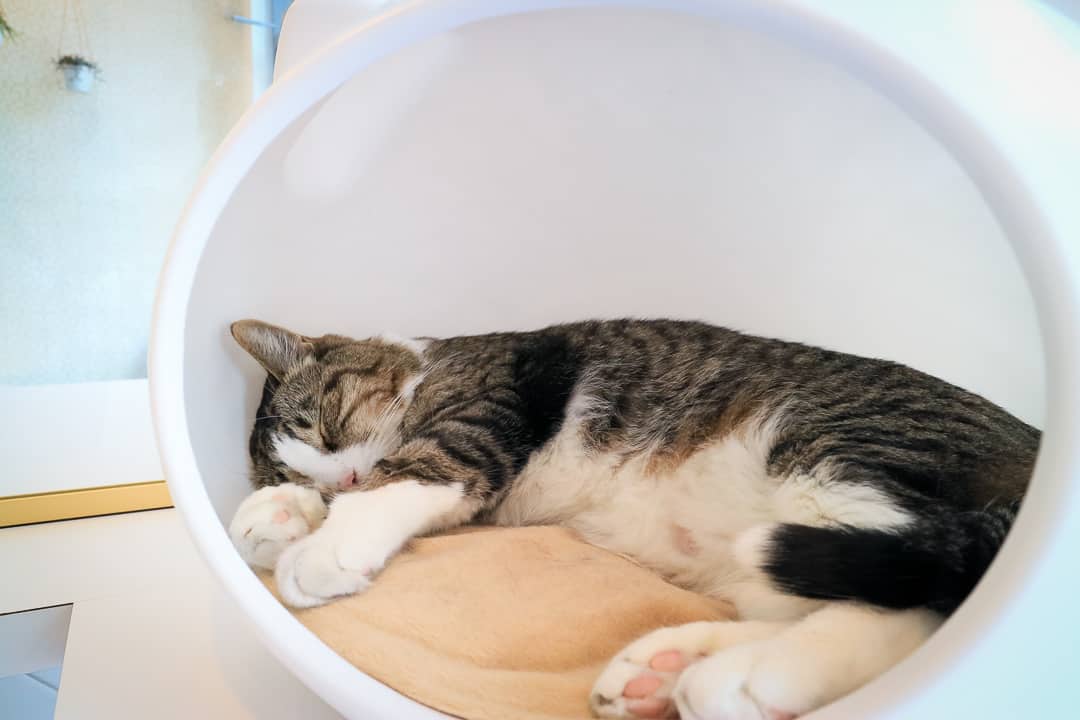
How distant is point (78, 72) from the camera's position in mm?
1580

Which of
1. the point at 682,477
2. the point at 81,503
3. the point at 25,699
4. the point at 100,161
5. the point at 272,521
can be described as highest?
the point at 100,161

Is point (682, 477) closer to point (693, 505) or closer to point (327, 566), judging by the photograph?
point (693, 505)

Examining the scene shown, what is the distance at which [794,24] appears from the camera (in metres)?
0.48

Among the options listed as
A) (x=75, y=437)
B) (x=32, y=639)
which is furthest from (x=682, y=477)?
(x=75, y=437)

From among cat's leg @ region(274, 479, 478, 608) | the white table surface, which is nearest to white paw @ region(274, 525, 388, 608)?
cat's leg @ region(274, 479, 478, 608)

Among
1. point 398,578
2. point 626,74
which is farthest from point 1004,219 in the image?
point 398,578

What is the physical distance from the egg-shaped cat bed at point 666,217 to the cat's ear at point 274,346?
17mm

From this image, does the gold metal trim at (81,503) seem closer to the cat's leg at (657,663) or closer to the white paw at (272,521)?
the white paw at (272,521)

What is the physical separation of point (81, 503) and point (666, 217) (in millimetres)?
1220

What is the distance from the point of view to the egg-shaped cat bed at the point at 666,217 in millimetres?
438

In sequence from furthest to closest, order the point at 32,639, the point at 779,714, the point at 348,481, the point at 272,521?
the point at 32,639 < the point at 348,481 < the point at 272,521 < the point at 779,714

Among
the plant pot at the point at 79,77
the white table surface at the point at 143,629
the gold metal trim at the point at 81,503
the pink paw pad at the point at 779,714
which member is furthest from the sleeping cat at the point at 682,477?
the plant pot at the point at 79,77

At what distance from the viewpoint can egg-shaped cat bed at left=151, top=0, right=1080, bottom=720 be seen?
438 mm

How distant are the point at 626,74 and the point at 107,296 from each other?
1.47 m
